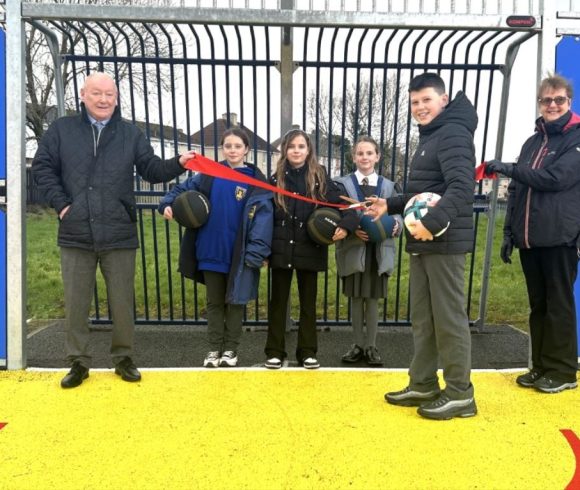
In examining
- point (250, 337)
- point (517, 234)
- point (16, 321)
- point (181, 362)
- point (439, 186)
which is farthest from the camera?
point (250, 337)

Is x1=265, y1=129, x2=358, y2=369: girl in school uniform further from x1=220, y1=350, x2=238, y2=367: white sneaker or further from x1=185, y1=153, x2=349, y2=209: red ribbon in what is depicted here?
x1=220, y1=350, x2=238, y2=367: white sneaker

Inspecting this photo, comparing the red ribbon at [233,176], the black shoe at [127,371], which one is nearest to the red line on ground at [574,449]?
the red ribbon at [233,176]

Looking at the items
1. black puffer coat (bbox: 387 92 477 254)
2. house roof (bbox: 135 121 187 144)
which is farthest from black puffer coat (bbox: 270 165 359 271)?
house roof (bbox: 135 121 187 144)

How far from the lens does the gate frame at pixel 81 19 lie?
13.5 ft

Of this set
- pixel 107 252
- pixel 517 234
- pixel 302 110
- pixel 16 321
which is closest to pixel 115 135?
pixel 107 252

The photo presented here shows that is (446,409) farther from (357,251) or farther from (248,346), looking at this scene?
(248,346)

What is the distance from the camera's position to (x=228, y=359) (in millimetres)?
4480

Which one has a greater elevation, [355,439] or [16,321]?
[16,321]

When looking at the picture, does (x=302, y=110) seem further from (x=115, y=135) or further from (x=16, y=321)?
(x=16, y=321)

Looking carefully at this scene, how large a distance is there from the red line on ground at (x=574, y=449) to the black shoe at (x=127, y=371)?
2836mm

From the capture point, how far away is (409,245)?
353cm

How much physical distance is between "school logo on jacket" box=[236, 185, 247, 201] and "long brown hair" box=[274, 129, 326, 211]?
0.27 m

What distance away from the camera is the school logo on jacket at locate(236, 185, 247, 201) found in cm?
440

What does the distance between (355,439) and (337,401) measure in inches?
23.1
